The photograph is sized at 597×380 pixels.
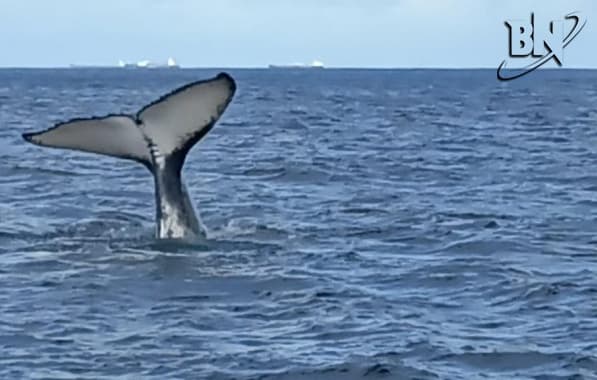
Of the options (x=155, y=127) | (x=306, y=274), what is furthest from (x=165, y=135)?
(x=306, y=274)

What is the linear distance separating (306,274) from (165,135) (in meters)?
1.48

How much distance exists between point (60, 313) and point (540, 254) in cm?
464

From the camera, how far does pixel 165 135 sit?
36.8 ft

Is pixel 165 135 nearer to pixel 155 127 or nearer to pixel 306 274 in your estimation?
pixel 155 127

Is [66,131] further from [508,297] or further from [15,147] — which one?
[15,147]

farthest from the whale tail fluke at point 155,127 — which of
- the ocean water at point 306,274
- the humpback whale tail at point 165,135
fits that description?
the ocean water at point 306,274

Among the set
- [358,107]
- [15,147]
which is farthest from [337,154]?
[358,107]

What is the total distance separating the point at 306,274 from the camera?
11.2 metres

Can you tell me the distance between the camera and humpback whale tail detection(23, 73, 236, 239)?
1075 centimetres

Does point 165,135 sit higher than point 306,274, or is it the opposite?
point 165,135

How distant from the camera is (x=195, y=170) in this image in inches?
856

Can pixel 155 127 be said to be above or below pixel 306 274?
above

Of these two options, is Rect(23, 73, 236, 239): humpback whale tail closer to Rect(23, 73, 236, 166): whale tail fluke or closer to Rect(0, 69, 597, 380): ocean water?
Rect(23, 73, 236, 166): whale tail fluke

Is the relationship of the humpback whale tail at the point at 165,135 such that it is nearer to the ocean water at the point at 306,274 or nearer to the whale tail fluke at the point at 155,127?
the whale tail fluke at the point at 155,127
